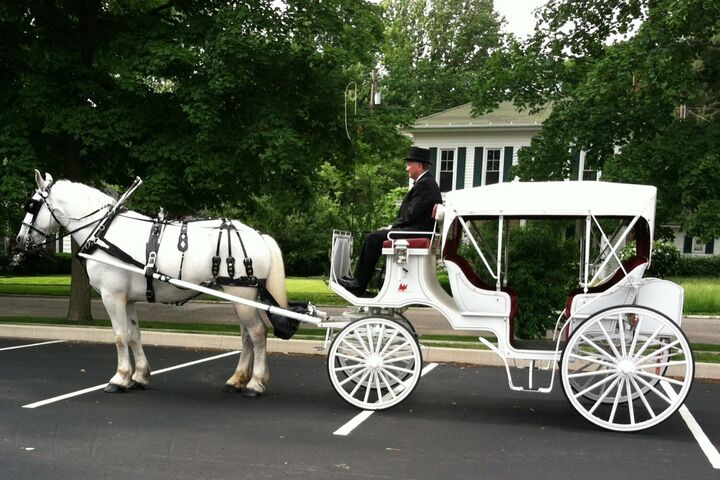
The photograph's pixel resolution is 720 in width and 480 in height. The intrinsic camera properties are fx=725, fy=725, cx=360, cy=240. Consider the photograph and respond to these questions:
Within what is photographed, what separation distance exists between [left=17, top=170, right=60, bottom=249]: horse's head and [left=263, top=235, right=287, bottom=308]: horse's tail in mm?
2327

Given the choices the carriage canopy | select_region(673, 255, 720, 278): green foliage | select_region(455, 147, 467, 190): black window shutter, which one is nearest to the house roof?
select_region(455, 147, 467, 190): black window shutter

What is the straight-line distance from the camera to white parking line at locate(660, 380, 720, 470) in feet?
18.8

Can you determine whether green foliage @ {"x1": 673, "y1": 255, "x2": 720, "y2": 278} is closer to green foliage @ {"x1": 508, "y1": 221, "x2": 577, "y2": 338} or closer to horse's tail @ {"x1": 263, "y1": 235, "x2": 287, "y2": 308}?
green foliage @ {"x1": 508, "y1": 221, "x2": 577, "y2": 338}

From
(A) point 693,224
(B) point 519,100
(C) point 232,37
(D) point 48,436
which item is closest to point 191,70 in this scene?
(C) point 232,37

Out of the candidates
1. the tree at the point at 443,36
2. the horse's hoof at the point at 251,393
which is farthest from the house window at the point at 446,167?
the horse's hoof at the point at 251,393

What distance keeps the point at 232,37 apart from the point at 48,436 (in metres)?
6.95

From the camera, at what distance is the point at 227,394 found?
7.79 m

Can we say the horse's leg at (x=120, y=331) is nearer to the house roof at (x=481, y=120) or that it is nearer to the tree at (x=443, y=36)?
the house roof at (x=481, y=120)

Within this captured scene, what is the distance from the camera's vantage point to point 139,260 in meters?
7.43

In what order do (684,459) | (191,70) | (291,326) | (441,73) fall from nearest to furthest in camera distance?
(684,459), (291,326), (191,70), (441,73)

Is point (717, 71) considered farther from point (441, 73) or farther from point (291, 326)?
point (441, 73)

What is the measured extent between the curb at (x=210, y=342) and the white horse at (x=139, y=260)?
2.55 metres

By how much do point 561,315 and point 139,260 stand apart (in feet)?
13.9

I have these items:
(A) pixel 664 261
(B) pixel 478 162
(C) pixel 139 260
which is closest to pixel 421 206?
(C) pixel 139 260
